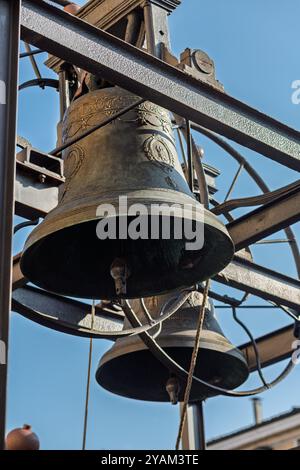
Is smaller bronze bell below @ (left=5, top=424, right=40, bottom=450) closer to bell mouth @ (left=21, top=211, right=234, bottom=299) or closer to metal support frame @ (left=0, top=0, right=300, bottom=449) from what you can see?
metal support frame @ (left=0, top=0, right=300, bottom=449)

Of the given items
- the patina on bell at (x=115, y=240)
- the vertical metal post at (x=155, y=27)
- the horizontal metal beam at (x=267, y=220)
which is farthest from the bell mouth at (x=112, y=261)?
the vertical metal post at (x=155, y=27)

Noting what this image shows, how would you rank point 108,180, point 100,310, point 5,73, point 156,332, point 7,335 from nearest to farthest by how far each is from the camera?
point 7,335, point 5,73, point 108,180, point 156,332, point 100,310

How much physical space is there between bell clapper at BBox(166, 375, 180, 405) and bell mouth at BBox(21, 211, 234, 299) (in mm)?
903

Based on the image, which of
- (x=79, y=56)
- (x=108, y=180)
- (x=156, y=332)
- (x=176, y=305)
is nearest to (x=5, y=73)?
(x=79, y=56)

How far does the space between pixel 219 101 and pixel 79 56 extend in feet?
2.27

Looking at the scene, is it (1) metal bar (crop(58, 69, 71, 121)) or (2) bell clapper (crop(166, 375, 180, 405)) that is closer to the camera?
(2) bell clapper (crop(166, 375, 180, 405))

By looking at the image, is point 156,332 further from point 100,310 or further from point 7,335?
point 7,335

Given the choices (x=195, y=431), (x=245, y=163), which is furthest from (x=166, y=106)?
Result: (x=195, y=431)

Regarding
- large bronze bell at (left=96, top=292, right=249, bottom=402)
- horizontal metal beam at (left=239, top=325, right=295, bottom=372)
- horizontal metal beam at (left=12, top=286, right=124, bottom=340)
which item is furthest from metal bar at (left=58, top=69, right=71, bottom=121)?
horizontal metal beam at (left=239, top=325, right=295, bottom=372)

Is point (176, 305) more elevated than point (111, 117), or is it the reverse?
point (111, 117)

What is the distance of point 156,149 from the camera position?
5207 millimetres

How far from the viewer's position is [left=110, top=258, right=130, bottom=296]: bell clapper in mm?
4711

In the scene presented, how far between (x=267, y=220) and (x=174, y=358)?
3.12 feet

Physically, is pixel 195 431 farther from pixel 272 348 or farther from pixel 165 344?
pixel 165 344
